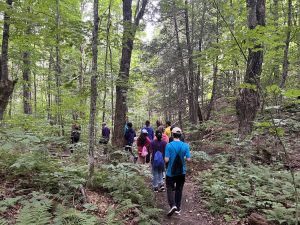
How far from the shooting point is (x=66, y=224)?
4.26m

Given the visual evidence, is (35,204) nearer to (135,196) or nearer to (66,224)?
(66,224)

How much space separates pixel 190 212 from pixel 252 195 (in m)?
1.68

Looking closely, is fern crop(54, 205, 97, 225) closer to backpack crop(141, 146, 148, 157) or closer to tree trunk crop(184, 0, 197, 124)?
backpack crop(141, 146, 148, 157)

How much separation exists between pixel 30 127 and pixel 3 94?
7.70ft

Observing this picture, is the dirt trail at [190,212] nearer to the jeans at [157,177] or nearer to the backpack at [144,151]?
the jeans at [157,177]

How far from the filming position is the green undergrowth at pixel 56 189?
4.75 meters

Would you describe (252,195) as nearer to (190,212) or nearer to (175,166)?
(190,212)

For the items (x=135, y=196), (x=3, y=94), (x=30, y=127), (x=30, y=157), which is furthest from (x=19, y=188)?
(x=30, y=127)

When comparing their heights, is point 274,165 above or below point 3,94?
below

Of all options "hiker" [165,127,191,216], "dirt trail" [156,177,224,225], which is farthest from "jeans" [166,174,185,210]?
"dirt trail" [156,177,224,225]

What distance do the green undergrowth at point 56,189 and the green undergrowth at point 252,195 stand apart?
73.0 inches

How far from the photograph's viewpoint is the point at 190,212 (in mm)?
7141

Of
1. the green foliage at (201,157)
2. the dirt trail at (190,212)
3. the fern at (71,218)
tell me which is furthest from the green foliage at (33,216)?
the green foliage at (201,157)

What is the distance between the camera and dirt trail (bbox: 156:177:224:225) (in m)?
6.45
